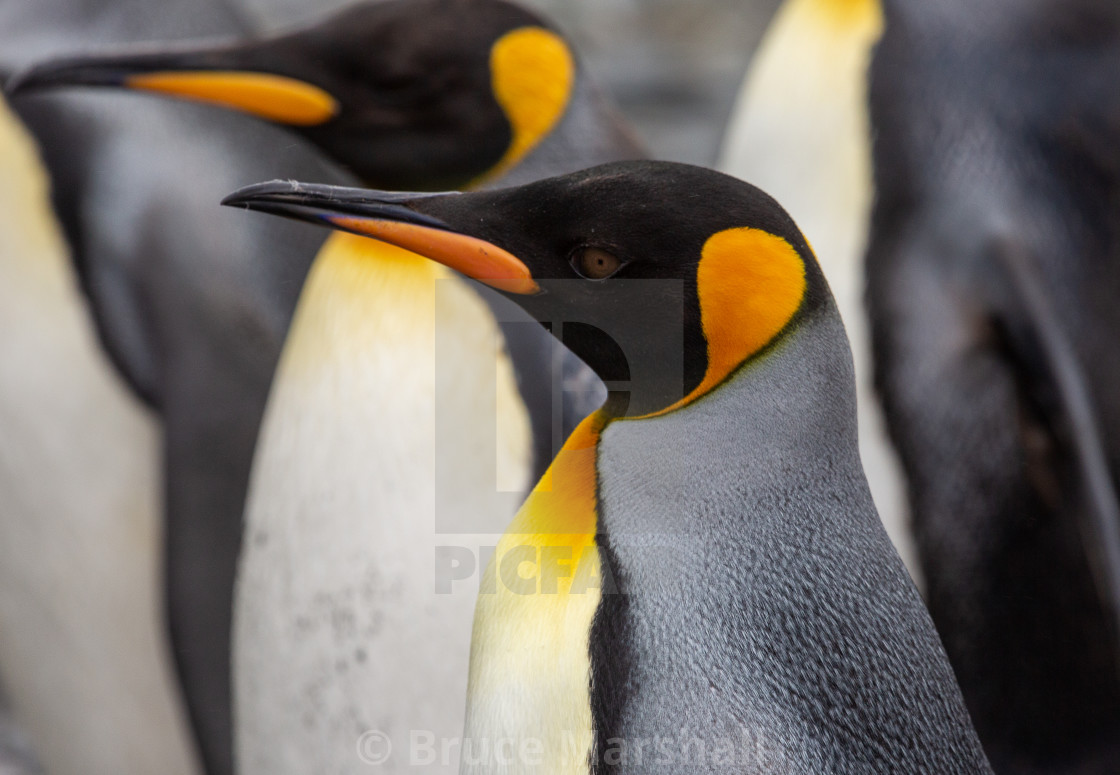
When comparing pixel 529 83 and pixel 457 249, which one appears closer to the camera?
pixel 457 249

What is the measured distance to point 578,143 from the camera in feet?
4.25

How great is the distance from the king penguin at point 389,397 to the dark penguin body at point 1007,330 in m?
0.47

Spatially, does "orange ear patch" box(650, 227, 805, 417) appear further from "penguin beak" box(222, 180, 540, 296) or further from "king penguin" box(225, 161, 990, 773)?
"penguin beak" box(222, 180, 540, 296)

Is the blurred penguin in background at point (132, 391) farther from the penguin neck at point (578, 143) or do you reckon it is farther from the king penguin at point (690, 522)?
the king penguin at point (690, 522)

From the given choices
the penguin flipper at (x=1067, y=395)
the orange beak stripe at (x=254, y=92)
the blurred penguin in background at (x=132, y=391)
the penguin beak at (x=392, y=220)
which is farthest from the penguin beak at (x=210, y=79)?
the penguin flipper at (x=1067, y=395)

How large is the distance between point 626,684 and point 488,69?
74 centimetres

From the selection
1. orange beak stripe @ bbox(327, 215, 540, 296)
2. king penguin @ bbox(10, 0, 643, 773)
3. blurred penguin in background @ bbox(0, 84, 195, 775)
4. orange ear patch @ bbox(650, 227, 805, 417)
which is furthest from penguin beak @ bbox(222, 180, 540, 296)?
blurred penguin in background @ bbox(0, 84, 195, 775)

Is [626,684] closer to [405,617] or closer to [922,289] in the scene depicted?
[405,617]

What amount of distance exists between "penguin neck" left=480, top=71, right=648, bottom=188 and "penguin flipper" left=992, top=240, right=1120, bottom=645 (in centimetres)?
52

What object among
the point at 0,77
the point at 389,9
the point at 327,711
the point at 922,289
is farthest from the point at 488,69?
the point at 0,77

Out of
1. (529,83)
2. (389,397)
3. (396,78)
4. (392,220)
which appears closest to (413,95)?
(396,78)

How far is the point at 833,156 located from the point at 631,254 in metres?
0.84

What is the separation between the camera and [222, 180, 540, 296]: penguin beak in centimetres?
77

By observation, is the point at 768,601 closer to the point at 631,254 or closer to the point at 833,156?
the point at 631,254
